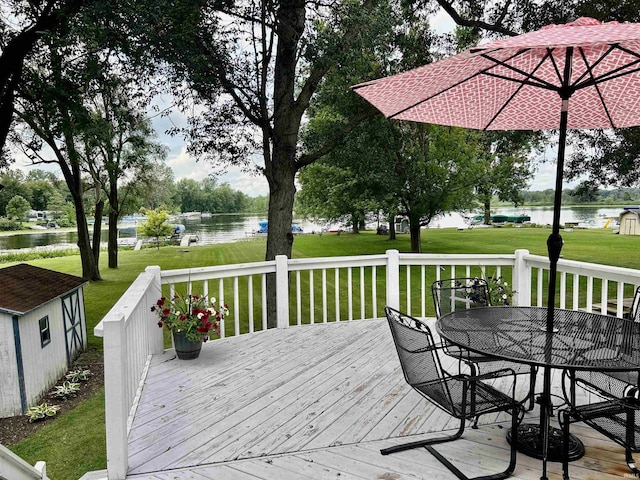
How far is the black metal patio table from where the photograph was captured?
198 centimetres

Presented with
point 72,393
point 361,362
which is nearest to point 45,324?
point 72,393

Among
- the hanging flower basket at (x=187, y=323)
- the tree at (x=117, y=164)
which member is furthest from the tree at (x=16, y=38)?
the hanging flower basket at (x=187, y=323)

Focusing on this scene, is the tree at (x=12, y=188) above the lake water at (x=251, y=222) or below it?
above

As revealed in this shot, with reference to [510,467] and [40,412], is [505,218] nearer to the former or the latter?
[40,412]

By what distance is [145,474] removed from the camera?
2.15 meters

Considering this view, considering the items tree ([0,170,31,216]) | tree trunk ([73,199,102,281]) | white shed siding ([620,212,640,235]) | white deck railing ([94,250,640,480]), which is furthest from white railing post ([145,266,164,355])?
white shed siding ([620,212,640,235])

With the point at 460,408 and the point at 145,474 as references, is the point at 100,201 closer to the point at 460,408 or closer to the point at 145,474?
the point at 145,474

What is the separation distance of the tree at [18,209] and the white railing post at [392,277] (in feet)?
33.6

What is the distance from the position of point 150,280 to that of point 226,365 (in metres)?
0.94

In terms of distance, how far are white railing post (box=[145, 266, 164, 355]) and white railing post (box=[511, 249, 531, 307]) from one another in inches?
141

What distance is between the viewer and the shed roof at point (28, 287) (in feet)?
22.2

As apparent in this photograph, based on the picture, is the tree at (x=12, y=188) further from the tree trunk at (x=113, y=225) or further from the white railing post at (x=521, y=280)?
the white railing post at (x=521, y=280)

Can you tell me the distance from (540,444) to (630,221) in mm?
15232

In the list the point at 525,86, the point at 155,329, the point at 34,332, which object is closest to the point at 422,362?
the point at 525,86
